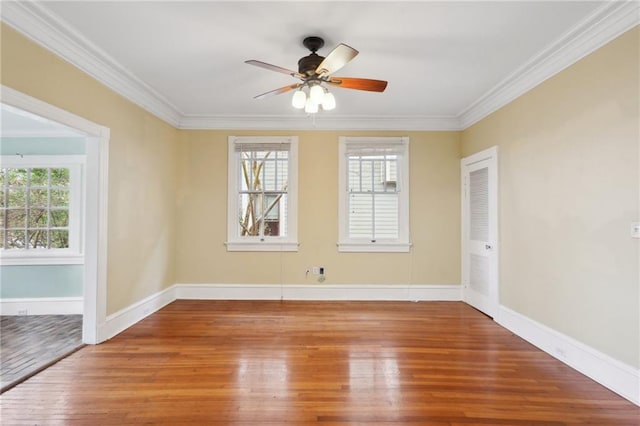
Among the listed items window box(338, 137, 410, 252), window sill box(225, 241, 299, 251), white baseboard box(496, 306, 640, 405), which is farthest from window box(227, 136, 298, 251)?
white baseboard box(496, 306, 640, 405)

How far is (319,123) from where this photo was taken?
4.38 metres

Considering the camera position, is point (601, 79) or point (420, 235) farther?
point (420, 235)

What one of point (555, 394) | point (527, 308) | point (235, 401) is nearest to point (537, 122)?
point (527, 308)

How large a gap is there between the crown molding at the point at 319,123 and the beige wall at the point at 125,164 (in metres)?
0.51

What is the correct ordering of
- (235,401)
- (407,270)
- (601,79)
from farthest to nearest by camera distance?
(407,270)
(601,79)
(235,401)

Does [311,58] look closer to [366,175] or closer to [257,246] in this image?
[366,175]

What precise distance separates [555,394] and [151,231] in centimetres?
429

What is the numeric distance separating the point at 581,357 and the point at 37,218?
594 centimetres

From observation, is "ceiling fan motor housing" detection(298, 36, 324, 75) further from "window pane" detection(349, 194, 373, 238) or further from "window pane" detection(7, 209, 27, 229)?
"window pane" detection(7, 209, 27, 229)

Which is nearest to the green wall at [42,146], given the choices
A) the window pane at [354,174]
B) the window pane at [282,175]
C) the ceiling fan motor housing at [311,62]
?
the window pane at [282,175]

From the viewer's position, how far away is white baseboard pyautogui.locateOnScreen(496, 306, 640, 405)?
2.04 meters

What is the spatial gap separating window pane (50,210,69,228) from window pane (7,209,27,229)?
13.0 inches

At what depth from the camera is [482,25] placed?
7.41 feet

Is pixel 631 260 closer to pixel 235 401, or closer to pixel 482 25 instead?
pixel 482 25
